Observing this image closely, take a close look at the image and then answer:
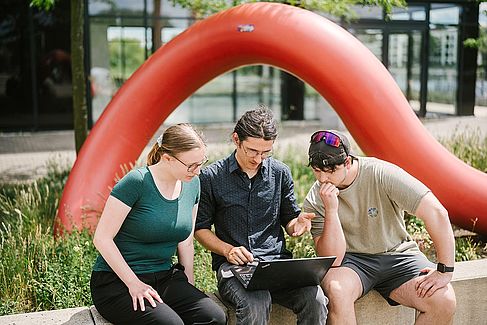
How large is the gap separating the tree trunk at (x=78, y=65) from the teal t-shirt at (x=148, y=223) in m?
4.83

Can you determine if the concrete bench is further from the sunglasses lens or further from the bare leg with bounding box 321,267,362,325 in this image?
the sunglasses lens

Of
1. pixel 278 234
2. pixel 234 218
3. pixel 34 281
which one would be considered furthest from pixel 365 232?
pixel 34 281

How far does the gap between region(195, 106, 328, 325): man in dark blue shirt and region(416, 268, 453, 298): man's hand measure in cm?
54

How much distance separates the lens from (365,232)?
3.71m

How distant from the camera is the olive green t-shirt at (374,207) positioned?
3.53 meters

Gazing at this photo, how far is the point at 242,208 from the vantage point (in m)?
3.60

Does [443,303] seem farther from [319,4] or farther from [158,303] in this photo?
[319,4]

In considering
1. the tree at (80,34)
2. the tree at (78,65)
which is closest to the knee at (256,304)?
the tree at (80,34)

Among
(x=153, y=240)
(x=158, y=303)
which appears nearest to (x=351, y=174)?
(x=153, y=240)

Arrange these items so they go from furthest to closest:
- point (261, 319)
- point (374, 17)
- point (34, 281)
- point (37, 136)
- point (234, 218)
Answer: point (374, 17), point (37, 136), point (34, 281), point (234, 218), point (261, 319)

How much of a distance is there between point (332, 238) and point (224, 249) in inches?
22.6

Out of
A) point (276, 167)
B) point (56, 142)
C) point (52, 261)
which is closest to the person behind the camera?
point (276, 167)

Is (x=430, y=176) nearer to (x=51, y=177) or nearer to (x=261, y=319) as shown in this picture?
(x=261, y=319)

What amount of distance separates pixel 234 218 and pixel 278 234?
0.92ft
